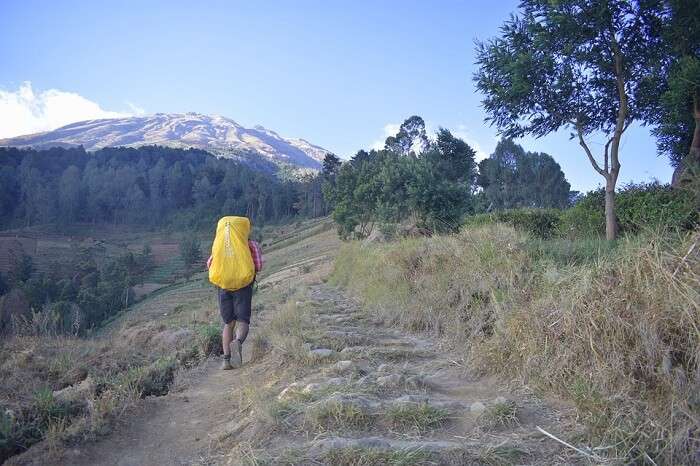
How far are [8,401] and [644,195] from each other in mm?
11851

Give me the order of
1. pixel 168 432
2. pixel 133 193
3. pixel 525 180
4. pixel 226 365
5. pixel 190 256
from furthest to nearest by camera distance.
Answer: pixel 133 193 < pixel 190 256 < pixel 525 180 < pixel 226 365 < pixel 168 432

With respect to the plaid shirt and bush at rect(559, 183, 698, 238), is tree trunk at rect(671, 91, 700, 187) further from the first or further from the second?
the plaid shirt

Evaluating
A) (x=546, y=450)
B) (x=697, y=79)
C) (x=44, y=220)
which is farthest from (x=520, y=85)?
(x=44, y=220)

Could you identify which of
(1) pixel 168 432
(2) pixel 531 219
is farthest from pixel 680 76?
(1) pixel 168 432

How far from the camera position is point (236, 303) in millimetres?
6129

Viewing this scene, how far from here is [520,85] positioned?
11375 mm

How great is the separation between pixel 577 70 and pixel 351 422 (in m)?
11.3

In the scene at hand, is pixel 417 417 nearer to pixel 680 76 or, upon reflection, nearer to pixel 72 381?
pixel 72 381

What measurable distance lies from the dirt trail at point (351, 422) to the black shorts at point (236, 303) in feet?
3.64

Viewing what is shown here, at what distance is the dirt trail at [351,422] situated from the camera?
2.83 m

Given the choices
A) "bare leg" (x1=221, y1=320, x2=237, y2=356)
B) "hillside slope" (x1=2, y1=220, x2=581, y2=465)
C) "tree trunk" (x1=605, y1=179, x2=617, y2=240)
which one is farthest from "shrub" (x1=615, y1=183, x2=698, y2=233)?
"bare leg" (x1=221, y1=320, x2=237, y2=356)

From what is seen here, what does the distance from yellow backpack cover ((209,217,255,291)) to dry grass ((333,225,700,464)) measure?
2.49 metres

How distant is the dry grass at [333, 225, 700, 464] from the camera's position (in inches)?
106

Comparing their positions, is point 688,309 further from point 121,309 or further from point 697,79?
point 121,309
